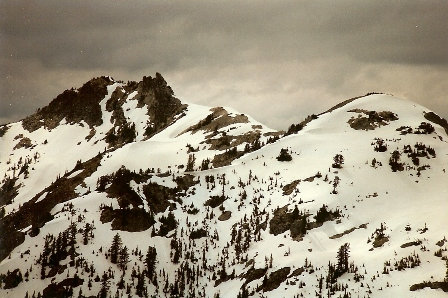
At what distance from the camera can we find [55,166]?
8862cm

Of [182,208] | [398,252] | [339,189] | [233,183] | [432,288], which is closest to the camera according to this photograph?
[432,288]

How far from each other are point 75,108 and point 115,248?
84.7 m

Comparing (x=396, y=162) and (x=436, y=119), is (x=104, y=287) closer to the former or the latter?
(x=396, y=162)

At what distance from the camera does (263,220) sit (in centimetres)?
3978

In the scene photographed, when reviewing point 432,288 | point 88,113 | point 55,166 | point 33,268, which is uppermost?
point 88,113

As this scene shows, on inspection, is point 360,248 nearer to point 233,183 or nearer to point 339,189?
point 339,189

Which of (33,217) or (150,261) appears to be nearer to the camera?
(150,261)

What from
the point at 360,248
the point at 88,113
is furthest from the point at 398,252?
the point at 88,113

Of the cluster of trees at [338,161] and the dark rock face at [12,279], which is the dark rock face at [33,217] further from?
the cluster of trees at [338,161]

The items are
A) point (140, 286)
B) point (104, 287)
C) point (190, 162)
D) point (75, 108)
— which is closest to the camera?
point (104, 287)

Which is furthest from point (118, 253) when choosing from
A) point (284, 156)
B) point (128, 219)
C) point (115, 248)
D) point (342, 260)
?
point (284, 156)

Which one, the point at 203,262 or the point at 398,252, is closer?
the point at 398,252

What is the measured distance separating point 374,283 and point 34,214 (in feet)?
106

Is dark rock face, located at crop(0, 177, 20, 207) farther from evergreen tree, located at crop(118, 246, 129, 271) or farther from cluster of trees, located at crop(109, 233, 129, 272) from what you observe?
evergreen tree, located at crop(118, 246, 129, 271)
